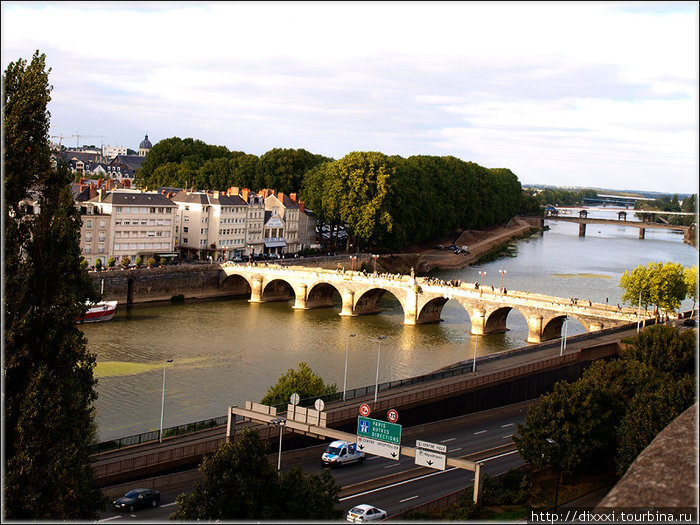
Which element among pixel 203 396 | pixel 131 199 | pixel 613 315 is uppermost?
pixel 131 199

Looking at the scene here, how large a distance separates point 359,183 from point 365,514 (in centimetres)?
8625

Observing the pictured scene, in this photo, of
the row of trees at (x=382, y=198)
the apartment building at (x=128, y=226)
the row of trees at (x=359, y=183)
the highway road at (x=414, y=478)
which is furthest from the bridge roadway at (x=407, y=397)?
the row of trees at (x=359, y=183)

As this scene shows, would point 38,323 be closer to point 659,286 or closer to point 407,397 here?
point 407,397

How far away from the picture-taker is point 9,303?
22.0 m

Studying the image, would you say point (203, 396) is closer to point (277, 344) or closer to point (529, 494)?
point (277, 344)

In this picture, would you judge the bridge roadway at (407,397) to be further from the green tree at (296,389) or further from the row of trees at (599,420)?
the row of trees at (599,420)

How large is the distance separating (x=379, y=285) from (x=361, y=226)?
33242 millimetres

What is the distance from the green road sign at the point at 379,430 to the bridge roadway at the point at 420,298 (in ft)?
132

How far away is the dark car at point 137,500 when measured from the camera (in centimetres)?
2998

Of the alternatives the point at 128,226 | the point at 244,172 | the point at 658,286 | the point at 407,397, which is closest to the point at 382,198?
the point at 244,172

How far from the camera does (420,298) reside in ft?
255

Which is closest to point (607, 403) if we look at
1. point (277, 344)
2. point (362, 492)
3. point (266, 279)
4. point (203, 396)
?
point (362, 492)

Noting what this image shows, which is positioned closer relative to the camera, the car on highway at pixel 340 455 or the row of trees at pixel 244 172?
the car on highway at pixel 340 455


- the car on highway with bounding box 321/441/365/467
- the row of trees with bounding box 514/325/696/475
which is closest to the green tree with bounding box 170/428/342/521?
the car on highway with bounding box 321/441/365/467
